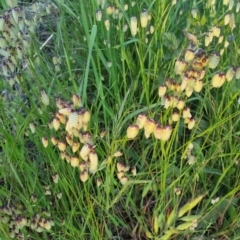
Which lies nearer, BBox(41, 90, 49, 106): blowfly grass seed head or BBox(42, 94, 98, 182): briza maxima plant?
BBox(42, 94, 98, 182): briza maxima plant

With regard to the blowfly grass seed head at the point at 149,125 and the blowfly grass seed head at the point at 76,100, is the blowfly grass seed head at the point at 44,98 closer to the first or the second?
the blowfly grass seed head at the point at 76,100

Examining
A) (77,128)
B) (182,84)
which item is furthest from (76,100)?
(182,84)

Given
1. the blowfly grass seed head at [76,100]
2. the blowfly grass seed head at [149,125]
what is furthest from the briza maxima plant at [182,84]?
the blowfly grass seed head at [76,100]

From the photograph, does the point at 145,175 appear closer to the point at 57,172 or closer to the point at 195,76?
the point at 57,172

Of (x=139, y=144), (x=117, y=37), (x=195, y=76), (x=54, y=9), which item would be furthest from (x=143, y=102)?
→ (x=54, y=9)

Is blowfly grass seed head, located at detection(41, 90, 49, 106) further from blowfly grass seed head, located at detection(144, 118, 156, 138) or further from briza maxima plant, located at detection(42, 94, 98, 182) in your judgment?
blowfly grass seed head, located at detection(144, 118, 156, 138)

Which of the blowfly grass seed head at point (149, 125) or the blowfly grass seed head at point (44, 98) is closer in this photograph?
the blowfly grass seed head at point (149, 125)

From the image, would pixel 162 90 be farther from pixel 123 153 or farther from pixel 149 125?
pixel 123 153

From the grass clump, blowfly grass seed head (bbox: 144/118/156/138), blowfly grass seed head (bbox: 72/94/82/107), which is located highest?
blowfly grass seed head (bbox: 72/94/82/107)

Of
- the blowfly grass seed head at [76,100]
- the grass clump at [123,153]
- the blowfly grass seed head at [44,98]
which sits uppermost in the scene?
the blowfly grass seed head at [76,100]

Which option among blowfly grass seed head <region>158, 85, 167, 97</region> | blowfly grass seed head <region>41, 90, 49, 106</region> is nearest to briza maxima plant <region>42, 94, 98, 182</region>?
blowfly grass seed head <region>41, 90, 49, 106</region>

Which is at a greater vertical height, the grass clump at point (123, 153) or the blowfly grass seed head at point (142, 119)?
the blowfly grass seed head at point (142, 119)

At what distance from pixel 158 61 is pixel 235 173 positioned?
318 millimetres

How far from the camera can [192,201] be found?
0.96m
